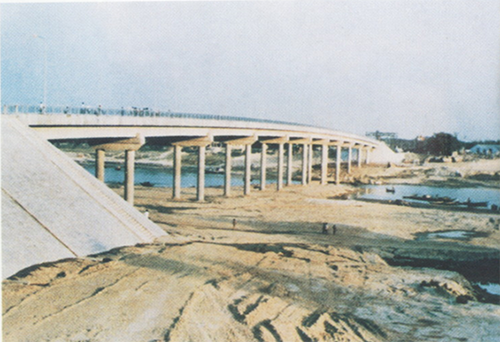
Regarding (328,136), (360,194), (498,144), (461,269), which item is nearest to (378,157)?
(498,144)

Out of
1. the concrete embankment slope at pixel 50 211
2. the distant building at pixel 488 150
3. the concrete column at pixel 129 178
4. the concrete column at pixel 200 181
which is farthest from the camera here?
the distant building at pixel 488 150

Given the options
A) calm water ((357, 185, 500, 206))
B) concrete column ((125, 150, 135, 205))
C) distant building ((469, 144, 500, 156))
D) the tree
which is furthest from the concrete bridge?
the tree

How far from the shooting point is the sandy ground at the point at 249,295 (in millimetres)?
12609

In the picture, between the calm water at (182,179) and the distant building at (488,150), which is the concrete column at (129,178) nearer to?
the calm water at (182,179)

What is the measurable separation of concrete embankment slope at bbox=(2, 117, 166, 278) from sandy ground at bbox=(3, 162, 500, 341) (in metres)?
1.05

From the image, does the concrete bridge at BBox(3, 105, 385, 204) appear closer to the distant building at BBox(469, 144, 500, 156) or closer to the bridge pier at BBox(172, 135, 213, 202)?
the bridge pier at BBox(172, 135, 213, 202)

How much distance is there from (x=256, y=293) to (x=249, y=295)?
38cm

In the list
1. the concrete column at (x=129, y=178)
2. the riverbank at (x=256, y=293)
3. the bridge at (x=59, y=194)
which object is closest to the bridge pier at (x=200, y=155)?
the concrete column at (x=129, y=178)

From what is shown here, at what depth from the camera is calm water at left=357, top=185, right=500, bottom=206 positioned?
204ft

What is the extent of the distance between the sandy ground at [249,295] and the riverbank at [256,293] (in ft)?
0.14

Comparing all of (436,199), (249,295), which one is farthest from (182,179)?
(249,295)

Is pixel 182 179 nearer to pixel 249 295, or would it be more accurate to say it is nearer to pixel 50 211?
pixel 50 211

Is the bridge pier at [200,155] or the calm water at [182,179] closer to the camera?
the bridge pier at [200,155]

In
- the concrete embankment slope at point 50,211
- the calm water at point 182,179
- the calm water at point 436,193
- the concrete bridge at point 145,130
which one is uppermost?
the concrete bridge at point 145,130
